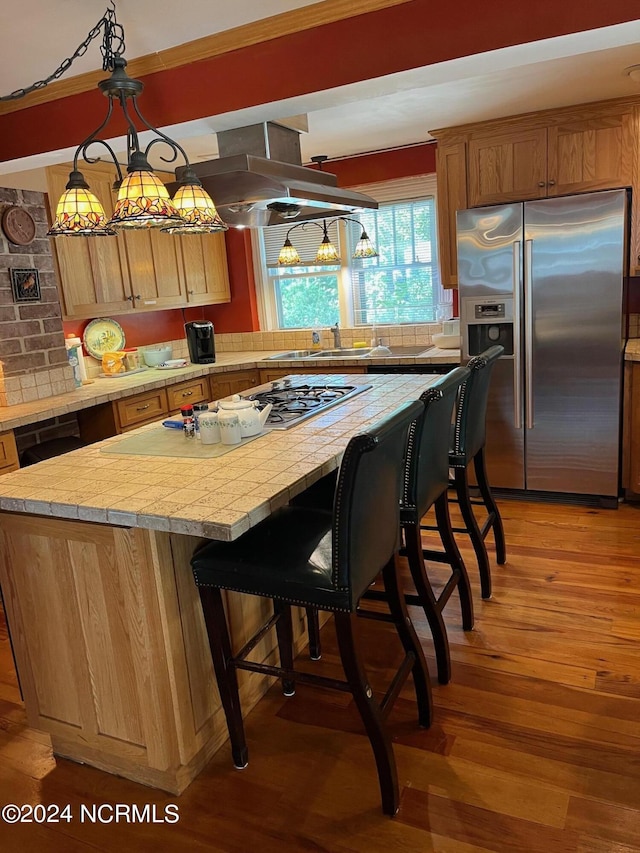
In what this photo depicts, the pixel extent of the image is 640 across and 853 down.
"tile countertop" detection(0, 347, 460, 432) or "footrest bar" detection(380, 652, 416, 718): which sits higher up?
"tile countertop" detection(0, 347, 460, 432)

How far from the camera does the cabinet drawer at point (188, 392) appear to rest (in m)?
4.34

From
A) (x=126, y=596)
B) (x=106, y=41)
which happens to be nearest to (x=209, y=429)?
(x=126, y=596)

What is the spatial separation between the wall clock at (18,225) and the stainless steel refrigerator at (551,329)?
2.51 meters

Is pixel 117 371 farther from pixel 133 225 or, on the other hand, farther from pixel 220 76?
pixel 133 225

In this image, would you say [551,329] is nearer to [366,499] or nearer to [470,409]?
[470,409]

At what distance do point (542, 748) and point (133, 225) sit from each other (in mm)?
2027

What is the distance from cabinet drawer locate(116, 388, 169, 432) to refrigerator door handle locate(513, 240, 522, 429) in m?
2.30

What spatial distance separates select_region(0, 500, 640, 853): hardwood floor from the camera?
1.68 metres

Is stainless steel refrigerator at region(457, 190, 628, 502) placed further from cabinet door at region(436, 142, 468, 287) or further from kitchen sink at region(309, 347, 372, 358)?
kitchen sink at region(309, 347, 372, 358)

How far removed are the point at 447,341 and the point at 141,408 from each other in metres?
2.16

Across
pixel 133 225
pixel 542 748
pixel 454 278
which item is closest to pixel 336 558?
pixel 542 748

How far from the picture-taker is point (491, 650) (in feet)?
8.08

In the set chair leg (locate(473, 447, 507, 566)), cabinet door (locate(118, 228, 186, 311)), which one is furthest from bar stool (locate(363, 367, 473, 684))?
cabinet door (locate(118, 228, 186, 311))

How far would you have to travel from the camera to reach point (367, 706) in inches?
65.9
